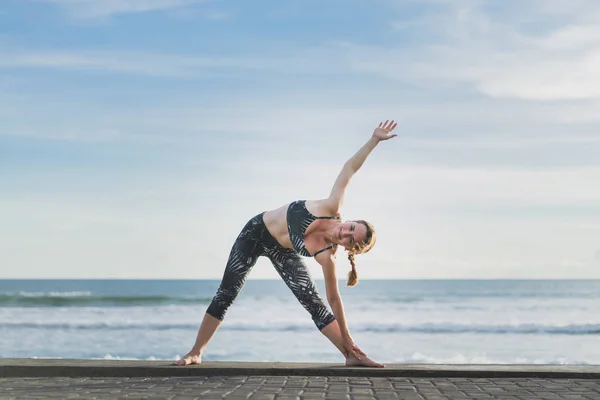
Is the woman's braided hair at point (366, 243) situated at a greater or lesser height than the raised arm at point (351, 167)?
lesser

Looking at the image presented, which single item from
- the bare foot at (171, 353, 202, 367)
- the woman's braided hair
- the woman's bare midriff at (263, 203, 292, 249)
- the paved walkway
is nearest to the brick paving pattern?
the paved walkway

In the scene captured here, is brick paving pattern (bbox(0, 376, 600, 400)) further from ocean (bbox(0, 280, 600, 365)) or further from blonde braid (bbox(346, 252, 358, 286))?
ocean (bbox(0, 280, 600, 365))

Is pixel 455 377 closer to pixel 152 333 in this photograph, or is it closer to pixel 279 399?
pixel 279 399

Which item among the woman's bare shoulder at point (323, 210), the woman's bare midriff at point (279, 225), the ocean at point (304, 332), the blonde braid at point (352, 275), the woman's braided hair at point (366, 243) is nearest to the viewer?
the woman's braided hair at point (366, 243)

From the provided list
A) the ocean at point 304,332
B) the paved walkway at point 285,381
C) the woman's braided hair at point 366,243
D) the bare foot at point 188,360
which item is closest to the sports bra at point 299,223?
the woman's braided hair at point 366,243

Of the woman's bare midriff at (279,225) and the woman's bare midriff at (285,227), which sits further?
the woman's bare midriff at (279,225)

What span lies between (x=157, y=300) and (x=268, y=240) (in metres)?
35.7

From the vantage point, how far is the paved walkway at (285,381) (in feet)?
18.6

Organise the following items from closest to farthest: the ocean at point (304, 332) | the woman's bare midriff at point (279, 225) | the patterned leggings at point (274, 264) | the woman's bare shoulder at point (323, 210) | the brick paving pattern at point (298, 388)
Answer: the brick paving pattern at point (298, 388)
the woman's bare shoulder at point (323, 210)
the woman's bare midriff at point (279, 225)
the patterned leggings at point (274, 264)
the ocean at point (304, 332)

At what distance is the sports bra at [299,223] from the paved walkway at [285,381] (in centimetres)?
106

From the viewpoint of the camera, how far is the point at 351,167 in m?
6.51

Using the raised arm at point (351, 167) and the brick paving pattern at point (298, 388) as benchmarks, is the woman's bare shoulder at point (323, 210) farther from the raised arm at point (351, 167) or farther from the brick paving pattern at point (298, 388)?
the brick paving pattern at point (298, 388)

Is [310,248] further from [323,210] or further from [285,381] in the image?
[285,381]

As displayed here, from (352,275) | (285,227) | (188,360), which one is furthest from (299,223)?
(188,360)
